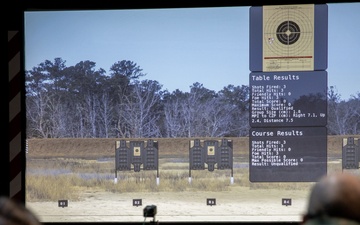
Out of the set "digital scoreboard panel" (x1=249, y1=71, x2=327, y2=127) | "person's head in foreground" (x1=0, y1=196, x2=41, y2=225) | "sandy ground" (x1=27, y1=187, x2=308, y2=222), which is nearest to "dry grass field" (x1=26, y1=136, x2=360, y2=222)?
"sandy ground" (x1=27, y1=187, x2=308, y2=222)

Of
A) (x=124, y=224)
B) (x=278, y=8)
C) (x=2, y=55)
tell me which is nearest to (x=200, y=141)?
(x=124, y=224)

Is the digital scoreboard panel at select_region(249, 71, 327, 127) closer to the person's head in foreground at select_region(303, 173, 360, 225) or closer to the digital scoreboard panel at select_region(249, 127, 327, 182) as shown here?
the digital scoreboard panel at select_region(249, 127, 327, 182)

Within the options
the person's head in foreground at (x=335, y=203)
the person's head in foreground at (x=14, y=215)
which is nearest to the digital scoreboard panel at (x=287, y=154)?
A: the person's head in foreground at (x=335, y=203)

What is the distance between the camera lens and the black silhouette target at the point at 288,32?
113 inches

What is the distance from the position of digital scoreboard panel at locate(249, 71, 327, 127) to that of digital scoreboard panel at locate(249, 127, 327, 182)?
0.16ft

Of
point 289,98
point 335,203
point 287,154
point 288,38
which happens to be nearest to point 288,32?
point 288,38

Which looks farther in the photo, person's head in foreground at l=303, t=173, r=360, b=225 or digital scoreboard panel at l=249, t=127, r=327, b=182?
digital scoreboard panel at l=249, t=127, r=327, b=182

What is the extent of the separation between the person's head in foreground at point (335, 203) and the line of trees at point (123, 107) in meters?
2.11

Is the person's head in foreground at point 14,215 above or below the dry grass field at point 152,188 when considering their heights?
above

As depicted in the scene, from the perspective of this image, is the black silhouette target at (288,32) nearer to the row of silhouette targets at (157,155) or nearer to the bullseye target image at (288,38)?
the bullseye target image at (288,38)

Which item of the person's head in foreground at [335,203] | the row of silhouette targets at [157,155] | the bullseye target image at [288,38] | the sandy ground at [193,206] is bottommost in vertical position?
the sandy ground at [193,206]

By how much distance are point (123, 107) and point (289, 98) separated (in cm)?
105

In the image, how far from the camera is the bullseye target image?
2.86 m

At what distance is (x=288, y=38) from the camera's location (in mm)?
2873
